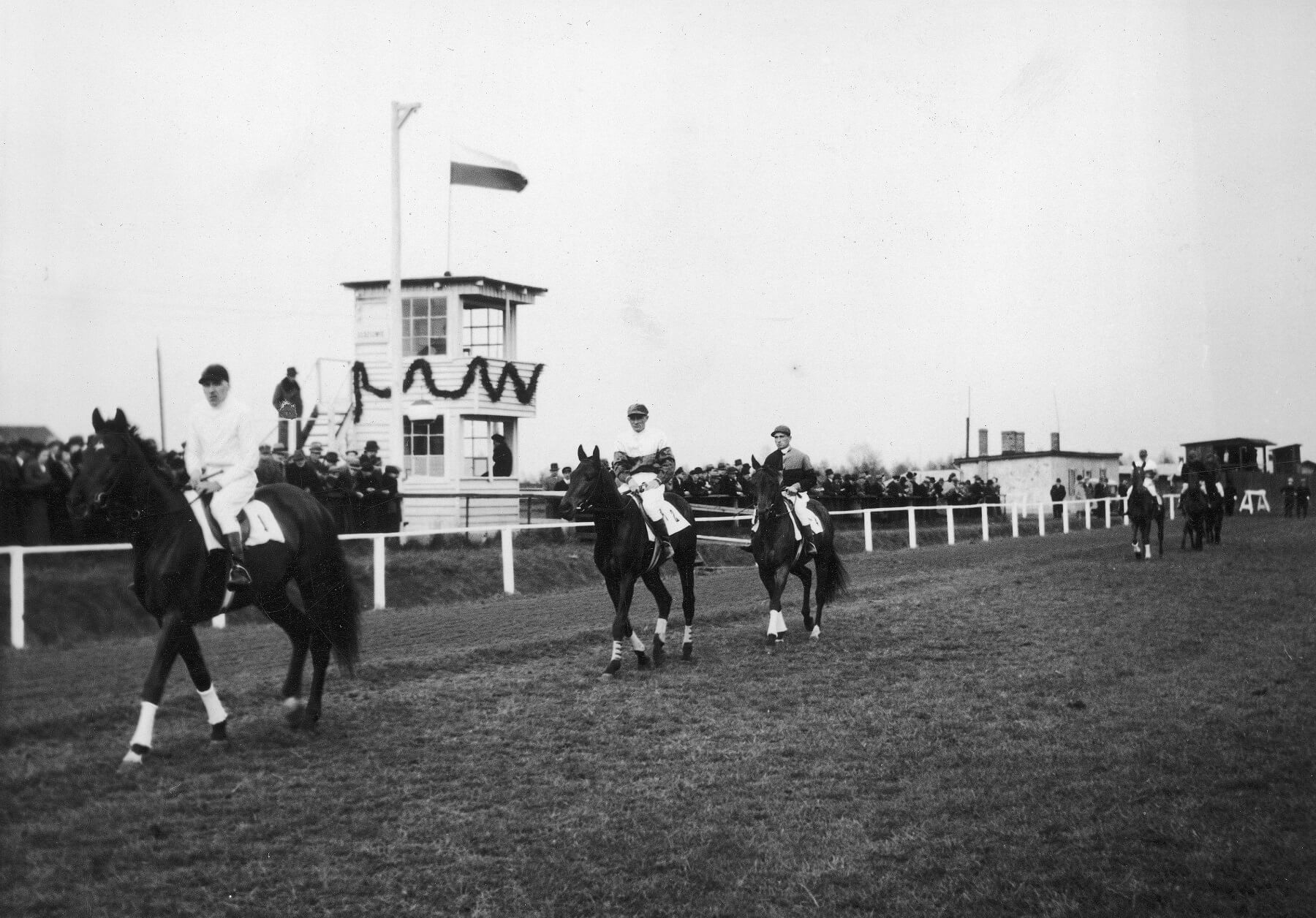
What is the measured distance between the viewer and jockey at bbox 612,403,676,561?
33.8 feet

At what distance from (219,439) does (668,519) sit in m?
4.67

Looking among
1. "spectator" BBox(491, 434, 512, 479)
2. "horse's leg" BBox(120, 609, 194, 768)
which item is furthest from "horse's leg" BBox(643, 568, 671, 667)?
"spectator" BBox(491, 434, 512, 479)

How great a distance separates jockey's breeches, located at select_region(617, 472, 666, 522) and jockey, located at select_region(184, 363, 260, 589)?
13.1 ft

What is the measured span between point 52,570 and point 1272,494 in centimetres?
4422

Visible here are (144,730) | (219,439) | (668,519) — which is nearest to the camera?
(144,730)

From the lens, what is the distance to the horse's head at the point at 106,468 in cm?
608

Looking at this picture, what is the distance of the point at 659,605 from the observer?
10539 millimetres

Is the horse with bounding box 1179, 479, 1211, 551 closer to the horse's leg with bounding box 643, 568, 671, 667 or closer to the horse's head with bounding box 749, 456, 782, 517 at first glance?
the horse's head with bounding box 749, 456, 782, 517

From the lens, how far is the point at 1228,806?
6172 mm

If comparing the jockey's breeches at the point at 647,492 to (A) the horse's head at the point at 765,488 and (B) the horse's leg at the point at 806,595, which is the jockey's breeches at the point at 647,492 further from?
A: (B) the horse's leg at the point at 806,595

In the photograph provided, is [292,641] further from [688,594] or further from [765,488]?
[765,488]

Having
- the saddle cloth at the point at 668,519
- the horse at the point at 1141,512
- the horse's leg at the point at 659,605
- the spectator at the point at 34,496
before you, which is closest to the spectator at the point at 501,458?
the horse at the point at 1141,512

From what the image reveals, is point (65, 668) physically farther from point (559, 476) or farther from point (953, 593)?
point (559, 476)

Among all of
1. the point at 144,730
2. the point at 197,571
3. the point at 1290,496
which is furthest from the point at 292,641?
the point at 1290,496
